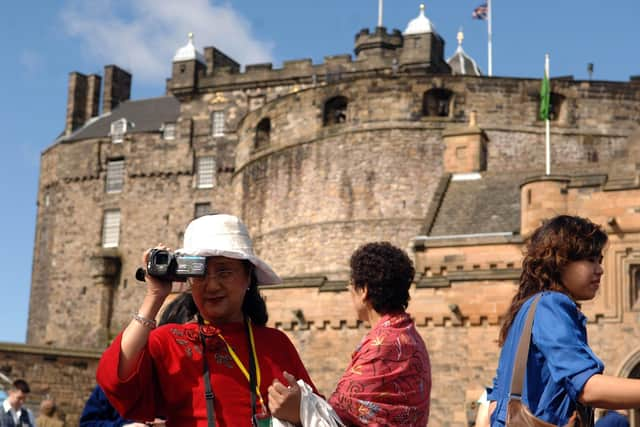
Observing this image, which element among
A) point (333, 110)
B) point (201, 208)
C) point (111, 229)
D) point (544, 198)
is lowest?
point (544, 198)

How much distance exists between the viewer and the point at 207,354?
4.09m

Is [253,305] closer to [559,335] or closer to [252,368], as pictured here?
[252,368]

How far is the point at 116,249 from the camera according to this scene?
46.8 meters

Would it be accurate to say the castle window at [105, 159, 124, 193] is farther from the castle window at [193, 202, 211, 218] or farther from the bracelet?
the bracelet

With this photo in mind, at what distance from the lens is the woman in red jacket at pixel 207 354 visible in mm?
3924

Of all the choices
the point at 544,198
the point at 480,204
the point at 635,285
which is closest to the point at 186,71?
the point at 480,204

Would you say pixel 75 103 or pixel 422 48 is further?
pixel 75 103

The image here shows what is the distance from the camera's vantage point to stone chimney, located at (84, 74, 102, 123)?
53.8 metres

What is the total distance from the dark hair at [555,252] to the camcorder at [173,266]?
4.20 ft

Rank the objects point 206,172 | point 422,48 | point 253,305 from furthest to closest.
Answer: point 206,172, point 422,48, point 253,305

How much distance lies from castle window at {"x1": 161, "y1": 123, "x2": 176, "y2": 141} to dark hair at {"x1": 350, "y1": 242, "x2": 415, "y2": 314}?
4270 cm

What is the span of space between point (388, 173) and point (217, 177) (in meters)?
14.0

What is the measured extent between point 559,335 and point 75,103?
51.6 metres

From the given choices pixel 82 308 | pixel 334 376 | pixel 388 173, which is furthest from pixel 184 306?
pixel 82 308
